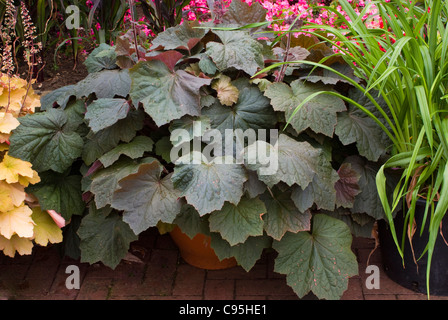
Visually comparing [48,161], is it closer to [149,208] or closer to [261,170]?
[149,208]

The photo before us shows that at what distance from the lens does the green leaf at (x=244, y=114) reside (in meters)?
2.04

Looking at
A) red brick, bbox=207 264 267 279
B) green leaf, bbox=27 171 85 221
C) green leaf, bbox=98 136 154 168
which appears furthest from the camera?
red brick, bbox=207 264 267 279

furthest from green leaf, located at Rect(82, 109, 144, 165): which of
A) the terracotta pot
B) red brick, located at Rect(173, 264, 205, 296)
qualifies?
red brick, located at Rect(173, 264, 205, 296)

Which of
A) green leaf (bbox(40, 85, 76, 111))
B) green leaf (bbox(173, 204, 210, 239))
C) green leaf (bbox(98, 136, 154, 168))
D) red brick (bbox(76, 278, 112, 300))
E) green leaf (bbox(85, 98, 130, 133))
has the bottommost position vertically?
red brick (bbox(76, 278, 112, 300))

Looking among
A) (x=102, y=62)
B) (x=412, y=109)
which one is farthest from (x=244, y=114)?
(x=102, y=62)

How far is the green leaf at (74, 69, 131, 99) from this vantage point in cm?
215

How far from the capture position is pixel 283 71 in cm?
211

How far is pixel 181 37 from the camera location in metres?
2.21

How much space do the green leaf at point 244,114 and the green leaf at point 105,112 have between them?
332 millimetres

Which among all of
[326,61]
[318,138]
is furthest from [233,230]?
[326,61]

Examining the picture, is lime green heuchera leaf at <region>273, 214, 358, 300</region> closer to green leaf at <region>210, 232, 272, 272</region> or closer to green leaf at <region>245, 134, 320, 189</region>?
green leaf at <region>210, 232, 272, 272</region>

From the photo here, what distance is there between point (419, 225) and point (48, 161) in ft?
5.15

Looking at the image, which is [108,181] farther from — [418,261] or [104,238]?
[418,261]

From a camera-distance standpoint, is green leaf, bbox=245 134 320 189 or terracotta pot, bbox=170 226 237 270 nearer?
green leaf, bbox=245 134 320 189
